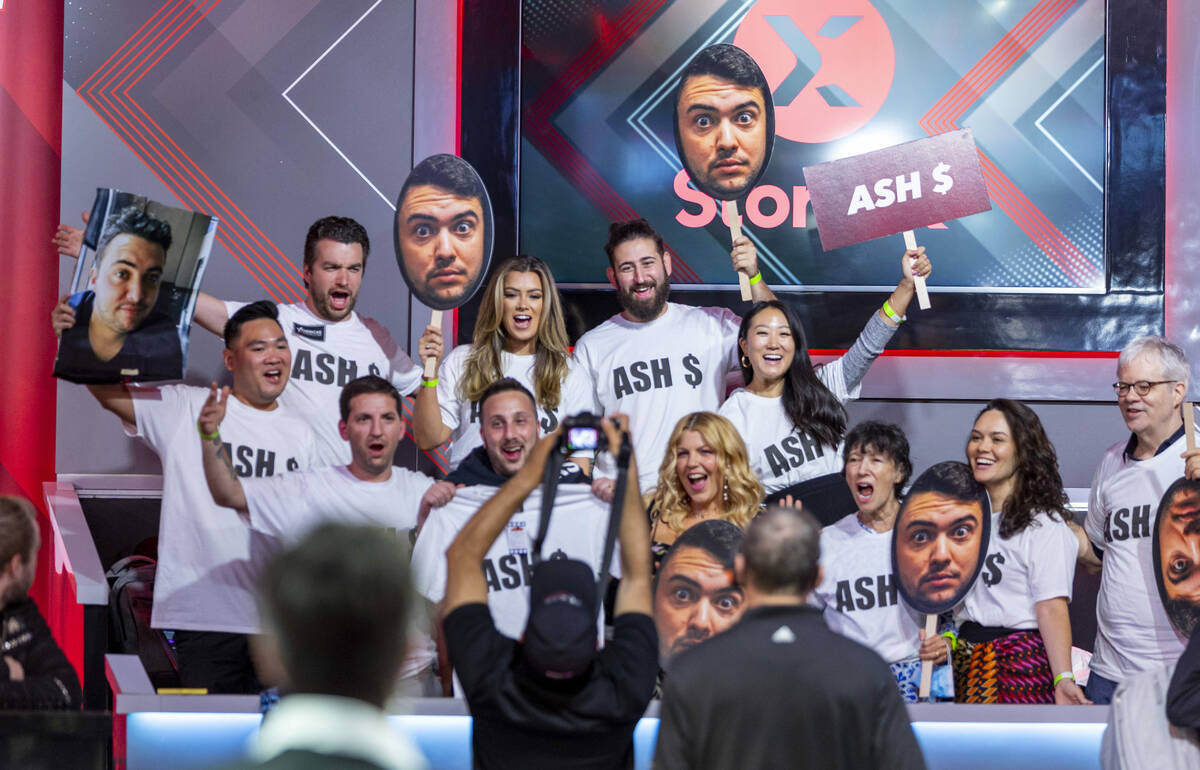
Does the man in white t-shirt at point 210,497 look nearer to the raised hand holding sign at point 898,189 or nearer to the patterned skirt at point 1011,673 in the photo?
the raised hand holding sign at point 898,189

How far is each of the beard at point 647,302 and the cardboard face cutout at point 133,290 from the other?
1.76 metres

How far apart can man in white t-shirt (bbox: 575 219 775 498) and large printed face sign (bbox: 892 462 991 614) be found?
1.09 m

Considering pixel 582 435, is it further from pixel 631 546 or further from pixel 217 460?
pixel 217 460

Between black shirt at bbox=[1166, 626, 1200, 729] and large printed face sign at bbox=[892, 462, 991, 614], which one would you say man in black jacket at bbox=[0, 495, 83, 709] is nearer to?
large printed face sign at bbox=[892, 462, 991, 614]

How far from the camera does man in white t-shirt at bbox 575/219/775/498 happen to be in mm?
5262

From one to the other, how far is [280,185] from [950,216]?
3411 mm

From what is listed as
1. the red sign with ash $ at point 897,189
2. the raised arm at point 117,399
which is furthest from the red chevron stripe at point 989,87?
the raised arm at point 117,399

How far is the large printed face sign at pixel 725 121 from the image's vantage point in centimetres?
546

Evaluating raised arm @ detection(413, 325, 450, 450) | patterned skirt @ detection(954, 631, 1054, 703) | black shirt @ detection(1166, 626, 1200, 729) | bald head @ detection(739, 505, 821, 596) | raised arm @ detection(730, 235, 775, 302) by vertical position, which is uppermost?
raised arm @ detection(730, 235, 775, 302)

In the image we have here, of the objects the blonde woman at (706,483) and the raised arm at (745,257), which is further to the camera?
the raised arm at (745,257)

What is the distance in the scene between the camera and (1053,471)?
4.72 meters

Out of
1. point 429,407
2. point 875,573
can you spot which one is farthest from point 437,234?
point 875,573

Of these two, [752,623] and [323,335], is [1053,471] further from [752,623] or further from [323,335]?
[323,335]

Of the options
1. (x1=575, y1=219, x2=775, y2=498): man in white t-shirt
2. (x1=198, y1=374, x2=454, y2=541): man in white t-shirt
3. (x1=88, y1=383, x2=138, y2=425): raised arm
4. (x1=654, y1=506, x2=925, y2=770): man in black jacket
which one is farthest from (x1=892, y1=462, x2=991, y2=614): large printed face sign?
Result: (x1=88, y1=383, x2=138, y2=425): raised arm
